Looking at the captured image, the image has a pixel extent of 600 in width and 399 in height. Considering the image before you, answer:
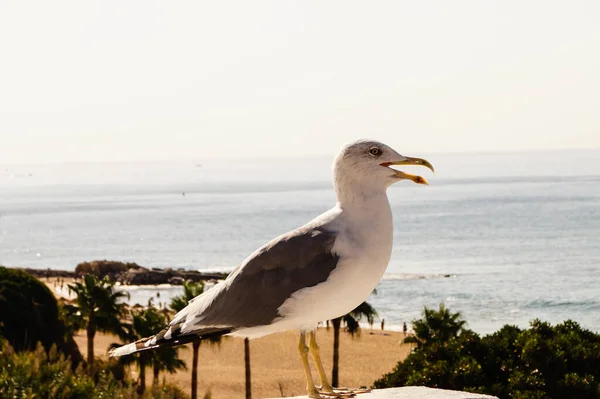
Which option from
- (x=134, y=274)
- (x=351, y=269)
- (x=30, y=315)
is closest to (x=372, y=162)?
(x=351, y=269)

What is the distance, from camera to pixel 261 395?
42.6 m

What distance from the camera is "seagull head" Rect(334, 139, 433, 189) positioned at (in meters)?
6.95

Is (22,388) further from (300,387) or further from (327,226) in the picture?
(300,387)

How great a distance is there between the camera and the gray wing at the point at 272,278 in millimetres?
6926

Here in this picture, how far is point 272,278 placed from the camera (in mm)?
7062

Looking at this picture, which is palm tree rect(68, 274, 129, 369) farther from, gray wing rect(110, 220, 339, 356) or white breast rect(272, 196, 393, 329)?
white breast rect(272, 196, 393, 329)

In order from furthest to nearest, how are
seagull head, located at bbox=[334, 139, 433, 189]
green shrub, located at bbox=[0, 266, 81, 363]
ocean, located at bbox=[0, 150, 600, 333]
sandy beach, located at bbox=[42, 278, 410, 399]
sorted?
ocean, located at bbox=[0, 150, 600, 333] → sandy beach, located at bbox=[42, 278, 410, 399] → green shrub, located at bbox=[0, 266, 81, 363] → seagull head, located at bbox=[334, 139, 433, 189]

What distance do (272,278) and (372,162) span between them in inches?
51.8

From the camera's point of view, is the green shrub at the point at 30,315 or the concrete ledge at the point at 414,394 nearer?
the concrete ledge at the point at 414,394

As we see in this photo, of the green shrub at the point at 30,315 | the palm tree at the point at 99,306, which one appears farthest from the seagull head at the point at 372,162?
the green shrub at the point at 30,315

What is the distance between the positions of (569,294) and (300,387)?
40.9 meters

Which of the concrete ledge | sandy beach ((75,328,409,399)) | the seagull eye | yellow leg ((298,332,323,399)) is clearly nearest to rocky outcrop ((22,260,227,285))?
sandy beach ((75,328,409,399))

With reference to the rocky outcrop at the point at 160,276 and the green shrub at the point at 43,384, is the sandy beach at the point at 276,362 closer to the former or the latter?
the green shrub at the point at 43,384

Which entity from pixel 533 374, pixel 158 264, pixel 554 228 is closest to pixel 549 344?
pixel 533 374
